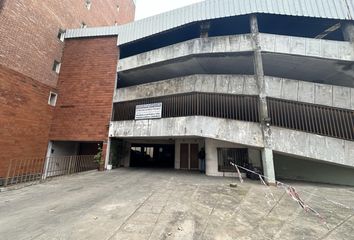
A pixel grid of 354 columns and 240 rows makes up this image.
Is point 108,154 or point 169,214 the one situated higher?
point 108,154

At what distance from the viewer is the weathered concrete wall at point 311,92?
342 inches

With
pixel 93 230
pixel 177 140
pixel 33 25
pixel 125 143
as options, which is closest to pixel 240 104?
pixel 177 140

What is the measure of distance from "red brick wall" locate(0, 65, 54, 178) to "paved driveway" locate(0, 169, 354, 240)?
14.1 ft

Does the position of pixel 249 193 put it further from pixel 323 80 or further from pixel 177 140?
pixel 323 80

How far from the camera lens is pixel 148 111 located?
11.8 m

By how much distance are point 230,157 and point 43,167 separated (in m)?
12.5

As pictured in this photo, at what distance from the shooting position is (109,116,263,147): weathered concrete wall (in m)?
8.93

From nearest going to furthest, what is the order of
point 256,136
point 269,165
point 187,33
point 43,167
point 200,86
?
point 269,165 → point 256,136 → point 200,86 → point 43,167 → point 187,33

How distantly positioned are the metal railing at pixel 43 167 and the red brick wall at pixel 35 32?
17.8ft

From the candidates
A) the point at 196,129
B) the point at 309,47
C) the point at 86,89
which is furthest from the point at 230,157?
the point at 86,89

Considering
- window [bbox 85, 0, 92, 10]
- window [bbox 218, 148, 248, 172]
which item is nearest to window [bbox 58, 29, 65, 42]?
window [bbox 85, 0, 92, 10]

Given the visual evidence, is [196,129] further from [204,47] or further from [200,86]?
[204,47]

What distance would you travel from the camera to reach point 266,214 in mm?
4711

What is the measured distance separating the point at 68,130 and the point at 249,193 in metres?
12.2
